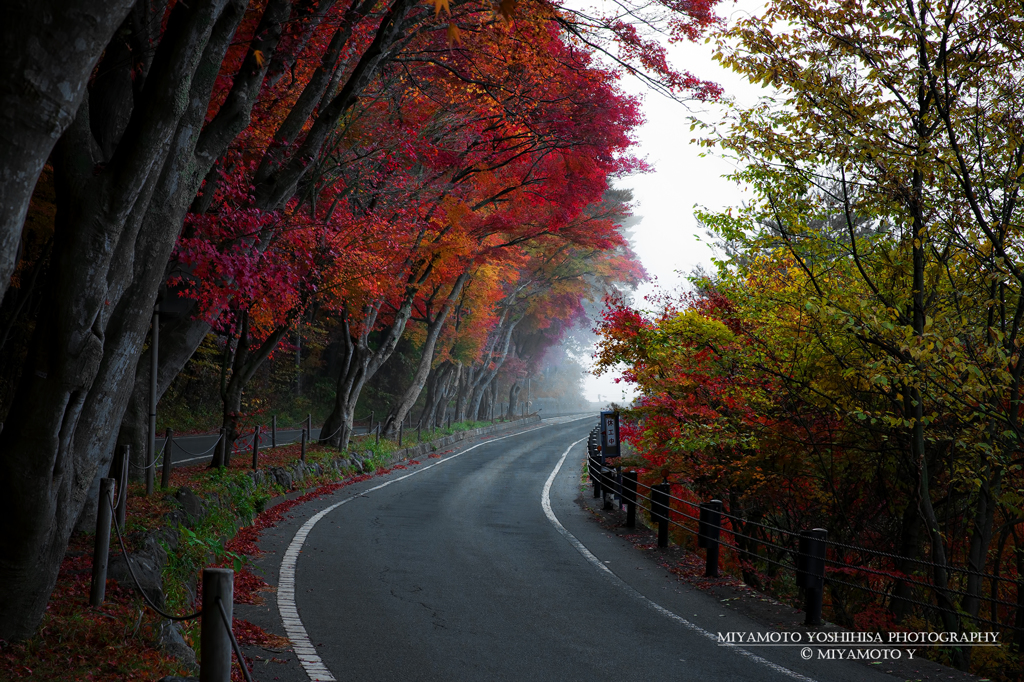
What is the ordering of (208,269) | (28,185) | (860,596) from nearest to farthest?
(28,185), (208,269), (860,596)

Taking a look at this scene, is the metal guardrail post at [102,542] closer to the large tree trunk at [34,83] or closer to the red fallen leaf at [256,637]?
the red fallen leaf at [256,637]

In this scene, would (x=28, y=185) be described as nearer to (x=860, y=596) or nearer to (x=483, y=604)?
(x=483, y=604)

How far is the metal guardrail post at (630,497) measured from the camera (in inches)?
523

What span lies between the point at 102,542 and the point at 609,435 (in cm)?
1470

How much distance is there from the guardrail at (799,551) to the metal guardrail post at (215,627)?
197 inches

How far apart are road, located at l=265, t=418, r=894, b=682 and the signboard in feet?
16.5

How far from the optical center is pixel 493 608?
24.3 ft

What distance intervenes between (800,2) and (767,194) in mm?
2289

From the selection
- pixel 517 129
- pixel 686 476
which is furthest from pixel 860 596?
pixel 517 129

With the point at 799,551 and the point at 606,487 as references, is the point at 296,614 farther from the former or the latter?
the point at 606,487

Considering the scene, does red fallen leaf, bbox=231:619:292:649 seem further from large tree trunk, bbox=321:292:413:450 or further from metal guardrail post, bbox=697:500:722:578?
large tree trunk, bbox=321:292:413:450

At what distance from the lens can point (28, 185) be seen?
12.4ft

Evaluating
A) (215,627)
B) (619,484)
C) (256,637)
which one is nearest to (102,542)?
(256,637)

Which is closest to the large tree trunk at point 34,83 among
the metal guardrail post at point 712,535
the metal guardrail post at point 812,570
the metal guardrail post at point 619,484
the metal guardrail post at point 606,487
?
Result: the metal guardrail post at point 812,570
